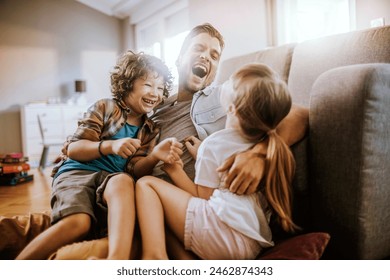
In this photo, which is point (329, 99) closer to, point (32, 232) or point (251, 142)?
point (251, 142)

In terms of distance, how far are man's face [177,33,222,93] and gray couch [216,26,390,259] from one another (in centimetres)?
21

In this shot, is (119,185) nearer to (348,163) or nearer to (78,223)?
(78,223)

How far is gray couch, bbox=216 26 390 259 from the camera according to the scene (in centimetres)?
57

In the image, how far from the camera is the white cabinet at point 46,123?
1.07m

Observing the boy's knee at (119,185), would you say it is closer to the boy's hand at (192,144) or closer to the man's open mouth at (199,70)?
the boy's hand at (192,144)

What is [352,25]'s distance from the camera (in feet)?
2.88

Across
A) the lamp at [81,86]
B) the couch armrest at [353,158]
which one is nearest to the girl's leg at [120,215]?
the couch armrest at [353,158]

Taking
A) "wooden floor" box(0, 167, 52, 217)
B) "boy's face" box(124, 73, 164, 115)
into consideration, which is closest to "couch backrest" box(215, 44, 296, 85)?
"boy's face" box(124, 73, 164, 115)

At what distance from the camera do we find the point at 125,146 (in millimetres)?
620

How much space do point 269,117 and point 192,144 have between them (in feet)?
0.53

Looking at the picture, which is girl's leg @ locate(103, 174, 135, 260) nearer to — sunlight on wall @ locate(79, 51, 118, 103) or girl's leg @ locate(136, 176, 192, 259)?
girl's leg @ locate(136, 176, 192, 259)

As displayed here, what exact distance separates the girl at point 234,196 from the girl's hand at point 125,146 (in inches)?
2.8
